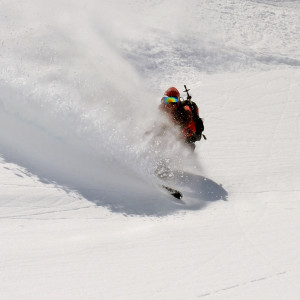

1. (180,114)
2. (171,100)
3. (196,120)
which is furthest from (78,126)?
(196,120)

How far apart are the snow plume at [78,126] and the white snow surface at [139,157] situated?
0.03 meters

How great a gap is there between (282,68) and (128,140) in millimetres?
7984

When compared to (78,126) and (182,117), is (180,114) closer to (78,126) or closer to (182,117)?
(182,117)

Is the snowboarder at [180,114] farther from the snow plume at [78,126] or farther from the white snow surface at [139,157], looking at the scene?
the snow plume at [78,126]

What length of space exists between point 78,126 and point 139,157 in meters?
1.20

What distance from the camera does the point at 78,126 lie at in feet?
27.5

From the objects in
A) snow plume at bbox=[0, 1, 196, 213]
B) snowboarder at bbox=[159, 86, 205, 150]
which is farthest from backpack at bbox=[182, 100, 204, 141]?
snow plume at bbox=[0, 1, 196, 213]

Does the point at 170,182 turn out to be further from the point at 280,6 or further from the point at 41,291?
the point at 280,6

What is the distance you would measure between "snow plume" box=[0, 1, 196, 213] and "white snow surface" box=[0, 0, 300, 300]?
0.03 meters

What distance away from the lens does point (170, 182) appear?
8344mm

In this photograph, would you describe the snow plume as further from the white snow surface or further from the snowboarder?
the snowboarder

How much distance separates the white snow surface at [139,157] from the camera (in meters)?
5.00

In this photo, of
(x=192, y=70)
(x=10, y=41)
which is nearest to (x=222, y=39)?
(x=192, y=70)

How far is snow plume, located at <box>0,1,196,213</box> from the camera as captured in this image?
7461 mm
